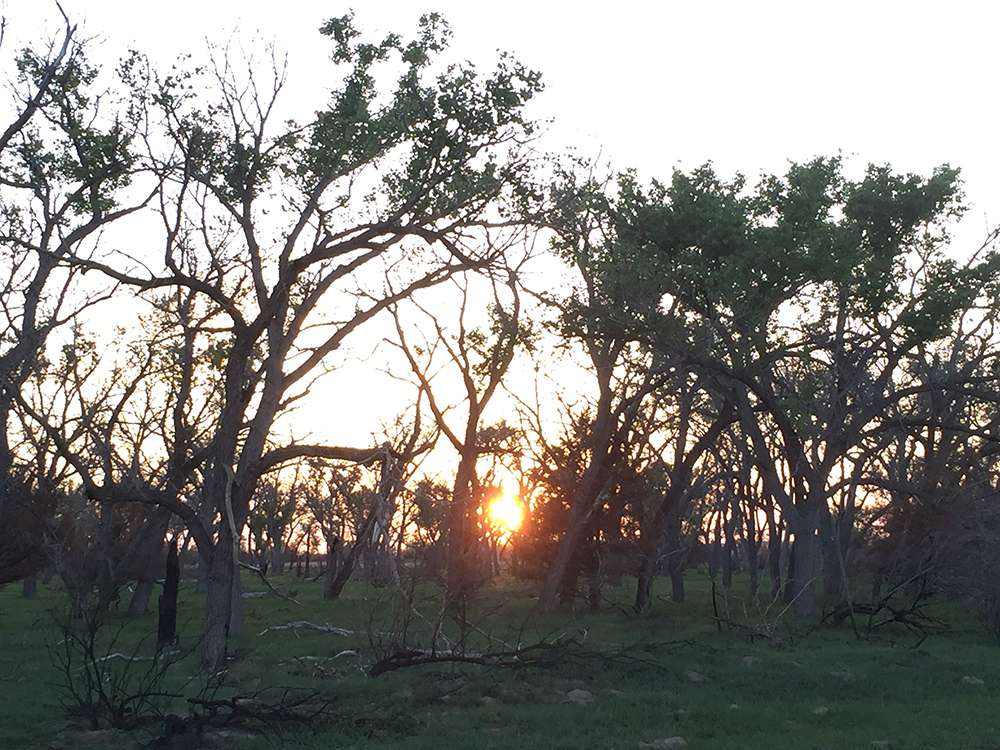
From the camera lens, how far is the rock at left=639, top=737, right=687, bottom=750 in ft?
43.4

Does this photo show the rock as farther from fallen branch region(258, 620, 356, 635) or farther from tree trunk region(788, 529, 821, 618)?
tree trunk region(788, 529, 821, 618)

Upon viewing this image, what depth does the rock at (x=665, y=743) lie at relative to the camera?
1322cm

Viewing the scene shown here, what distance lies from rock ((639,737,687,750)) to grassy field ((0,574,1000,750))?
0.25 ft

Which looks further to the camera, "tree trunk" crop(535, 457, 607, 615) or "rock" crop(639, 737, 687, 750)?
"tree trunk" crop(535, 457, 607, 615)

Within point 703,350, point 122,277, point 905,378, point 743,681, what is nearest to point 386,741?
point 743,681

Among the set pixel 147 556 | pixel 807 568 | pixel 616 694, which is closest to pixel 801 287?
pixel 807 568

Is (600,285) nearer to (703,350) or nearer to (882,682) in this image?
(703,350)

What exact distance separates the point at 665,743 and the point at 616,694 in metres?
3.39

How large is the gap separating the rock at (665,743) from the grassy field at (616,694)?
76 millimetres

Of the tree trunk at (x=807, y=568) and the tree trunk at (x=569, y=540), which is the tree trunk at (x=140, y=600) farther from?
the tree trunk at (x=807, y=568)

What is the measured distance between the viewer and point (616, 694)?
16.8 m

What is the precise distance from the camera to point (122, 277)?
643 inches

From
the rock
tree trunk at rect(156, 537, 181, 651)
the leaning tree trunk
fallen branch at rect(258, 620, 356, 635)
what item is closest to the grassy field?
the rock

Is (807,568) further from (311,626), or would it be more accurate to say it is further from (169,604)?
(169,604)
